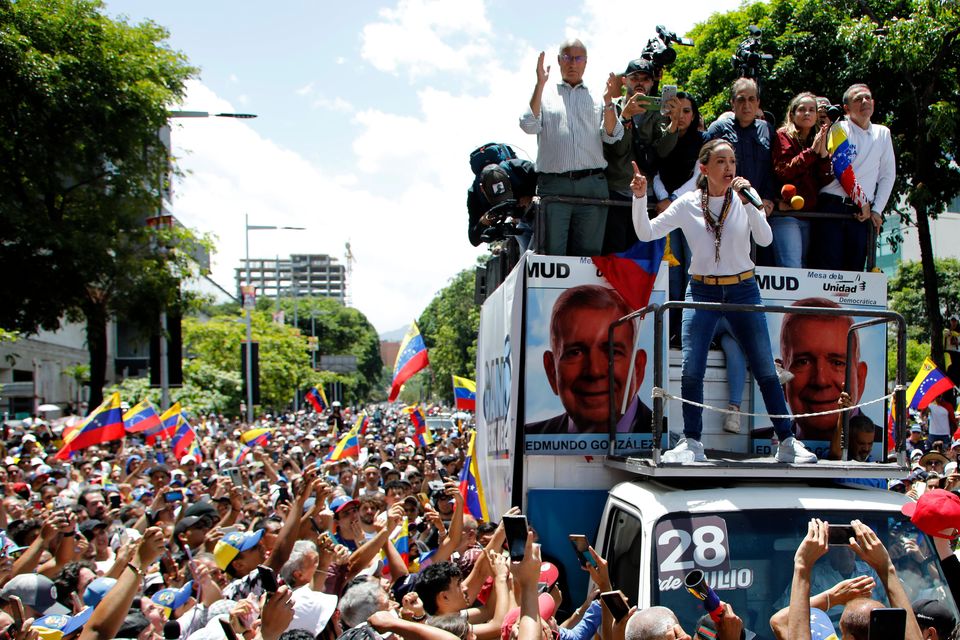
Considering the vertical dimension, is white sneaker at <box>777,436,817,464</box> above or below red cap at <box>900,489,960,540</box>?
above

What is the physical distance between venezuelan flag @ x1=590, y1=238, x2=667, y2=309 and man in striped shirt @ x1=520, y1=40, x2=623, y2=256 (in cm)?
51

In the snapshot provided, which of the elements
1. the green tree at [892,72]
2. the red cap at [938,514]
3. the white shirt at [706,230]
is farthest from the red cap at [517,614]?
the green tree at [892,72]

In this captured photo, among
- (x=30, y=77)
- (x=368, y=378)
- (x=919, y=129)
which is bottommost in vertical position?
(x=368, y=378)

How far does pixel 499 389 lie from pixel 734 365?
1.63 meters

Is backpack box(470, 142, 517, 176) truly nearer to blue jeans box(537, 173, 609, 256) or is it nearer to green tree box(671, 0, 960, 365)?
blue jeans box(537, 173, 609, 256)

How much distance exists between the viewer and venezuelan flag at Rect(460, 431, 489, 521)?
296 inches

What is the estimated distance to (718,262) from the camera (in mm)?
5742

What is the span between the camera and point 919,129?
57.2 ft

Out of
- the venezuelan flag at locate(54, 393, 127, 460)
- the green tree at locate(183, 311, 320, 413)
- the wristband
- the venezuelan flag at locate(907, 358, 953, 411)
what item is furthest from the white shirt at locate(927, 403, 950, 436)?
the green tree at locate(183, 311, 320, 413)

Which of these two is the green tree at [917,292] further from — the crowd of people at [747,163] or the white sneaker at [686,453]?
the white sneaker at [686,453]

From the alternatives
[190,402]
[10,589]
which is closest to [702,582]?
[10,589]

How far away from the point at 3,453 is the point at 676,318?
45.4 ft

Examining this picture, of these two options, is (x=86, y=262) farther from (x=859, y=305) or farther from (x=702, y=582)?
(x=702, y=582)

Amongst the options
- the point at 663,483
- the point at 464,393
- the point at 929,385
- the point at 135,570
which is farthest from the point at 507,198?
the point at 464,393
